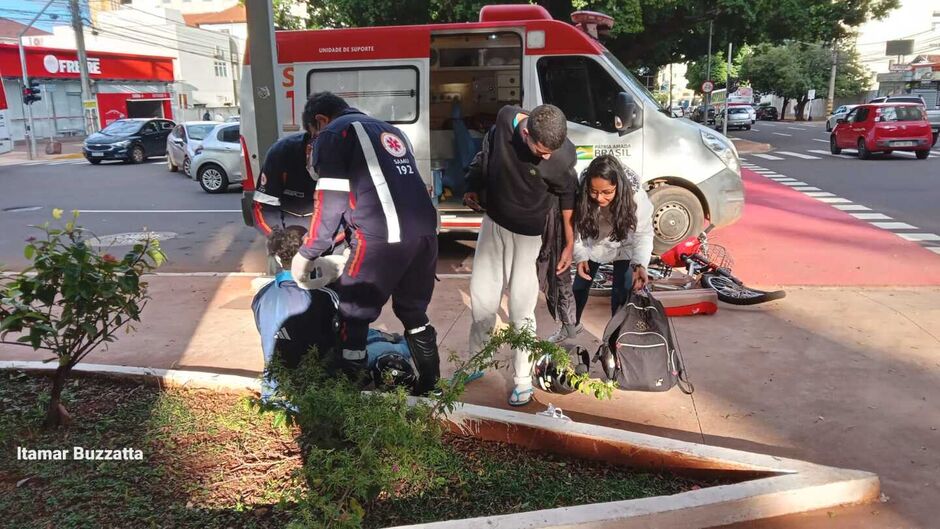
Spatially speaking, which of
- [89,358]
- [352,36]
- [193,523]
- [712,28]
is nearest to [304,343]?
[193,523]

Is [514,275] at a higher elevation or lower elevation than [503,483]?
higher

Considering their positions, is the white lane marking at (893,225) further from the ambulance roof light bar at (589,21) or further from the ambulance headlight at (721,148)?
the ambulance roof light bar at (589,21)

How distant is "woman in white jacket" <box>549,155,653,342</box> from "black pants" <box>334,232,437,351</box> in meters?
1.19

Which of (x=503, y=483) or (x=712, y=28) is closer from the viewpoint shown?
(x=503, y=483)

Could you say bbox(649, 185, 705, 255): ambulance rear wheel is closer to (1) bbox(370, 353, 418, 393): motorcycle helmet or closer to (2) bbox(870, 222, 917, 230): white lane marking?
(2) bbox(870, 222, 917, 230): white lane marking

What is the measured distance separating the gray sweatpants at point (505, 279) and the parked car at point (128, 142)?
23.8 meters

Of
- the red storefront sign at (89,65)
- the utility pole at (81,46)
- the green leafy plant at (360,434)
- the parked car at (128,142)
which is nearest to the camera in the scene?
the green leafy plant at (360,434)

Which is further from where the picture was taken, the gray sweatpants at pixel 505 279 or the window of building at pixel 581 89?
the window of building at pixel 581 89

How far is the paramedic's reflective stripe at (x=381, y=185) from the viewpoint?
3822 mm

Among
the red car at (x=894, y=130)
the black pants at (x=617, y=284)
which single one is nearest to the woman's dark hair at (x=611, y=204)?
the black pants at (x=617, y=284)

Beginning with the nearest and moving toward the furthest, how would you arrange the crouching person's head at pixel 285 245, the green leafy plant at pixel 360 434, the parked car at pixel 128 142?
the green leafy plant at pixel 360 434 → the crouching person's head at pixel 285 245 → the parked car at pixel 128 142

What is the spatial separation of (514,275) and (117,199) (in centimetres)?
1373

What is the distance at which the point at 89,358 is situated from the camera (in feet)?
17.9

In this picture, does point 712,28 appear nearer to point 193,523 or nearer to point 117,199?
point 117,199
